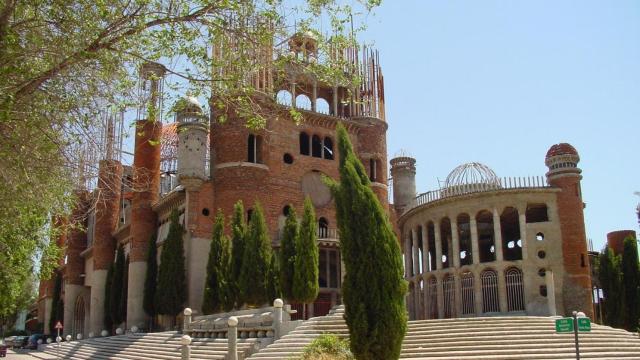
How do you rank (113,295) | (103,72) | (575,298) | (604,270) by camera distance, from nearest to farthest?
(103,72) < (575,298) < (604,270) < (113,295)

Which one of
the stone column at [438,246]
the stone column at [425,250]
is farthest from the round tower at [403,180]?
the stone column at [438,246]

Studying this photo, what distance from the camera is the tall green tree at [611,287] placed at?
33.1 metres

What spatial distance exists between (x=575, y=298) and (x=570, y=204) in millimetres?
4211

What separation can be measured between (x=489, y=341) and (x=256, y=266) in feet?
44.1

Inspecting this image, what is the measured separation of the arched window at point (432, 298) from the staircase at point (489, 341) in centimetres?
957

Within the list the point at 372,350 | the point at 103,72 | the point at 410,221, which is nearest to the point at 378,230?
the point at 372,350

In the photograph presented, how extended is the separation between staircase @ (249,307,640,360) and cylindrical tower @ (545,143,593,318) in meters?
5.18

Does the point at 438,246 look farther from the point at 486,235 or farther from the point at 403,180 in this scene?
the point at 403,180

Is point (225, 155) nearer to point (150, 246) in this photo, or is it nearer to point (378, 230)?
point (150, 246)

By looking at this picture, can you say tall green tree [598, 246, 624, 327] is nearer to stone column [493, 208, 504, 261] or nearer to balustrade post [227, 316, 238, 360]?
stone column [493, 208, 504, 261]

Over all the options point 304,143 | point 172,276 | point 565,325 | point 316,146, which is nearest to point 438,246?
point 304,143

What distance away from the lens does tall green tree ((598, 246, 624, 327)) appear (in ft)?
108

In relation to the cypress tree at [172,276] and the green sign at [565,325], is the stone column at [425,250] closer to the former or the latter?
the cypress tree at [172,276]

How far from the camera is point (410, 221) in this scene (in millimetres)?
35812
